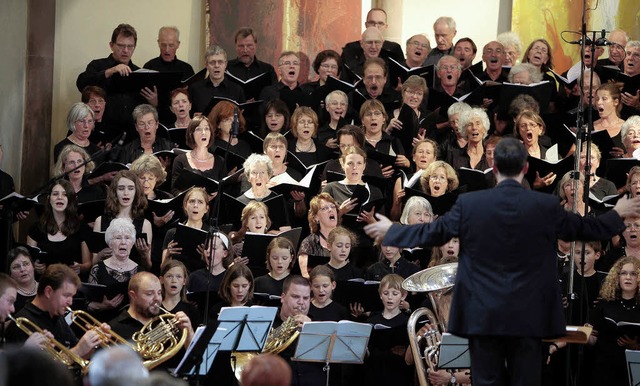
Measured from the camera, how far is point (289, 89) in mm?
10430

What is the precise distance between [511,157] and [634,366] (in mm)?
2534

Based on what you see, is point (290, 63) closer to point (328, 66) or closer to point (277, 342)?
point (328, 66)

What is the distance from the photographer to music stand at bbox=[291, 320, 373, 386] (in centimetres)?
716

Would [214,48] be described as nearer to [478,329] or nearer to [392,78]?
[392,78]

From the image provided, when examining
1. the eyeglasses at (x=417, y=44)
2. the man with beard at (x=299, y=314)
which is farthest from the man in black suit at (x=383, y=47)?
the man with beard at (x=299, y=314)

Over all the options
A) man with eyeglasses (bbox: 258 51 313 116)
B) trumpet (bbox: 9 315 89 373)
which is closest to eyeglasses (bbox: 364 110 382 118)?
man with eyeglasses (bbox: 258 51 313 116)

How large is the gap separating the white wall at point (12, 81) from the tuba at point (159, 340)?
13.1 feet

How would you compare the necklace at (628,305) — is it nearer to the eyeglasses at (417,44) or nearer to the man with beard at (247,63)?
the eyeglasses at (417,44)

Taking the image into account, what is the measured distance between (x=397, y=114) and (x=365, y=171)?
3.11 feet

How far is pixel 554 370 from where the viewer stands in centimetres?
808

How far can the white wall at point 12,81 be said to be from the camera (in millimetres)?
10562

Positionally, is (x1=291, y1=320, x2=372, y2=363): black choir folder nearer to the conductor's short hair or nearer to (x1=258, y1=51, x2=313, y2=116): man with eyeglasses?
the conductor's short hair

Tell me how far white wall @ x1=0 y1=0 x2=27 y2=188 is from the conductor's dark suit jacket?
6.30m

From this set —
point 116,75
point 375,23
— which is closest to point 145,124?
point 116,75
